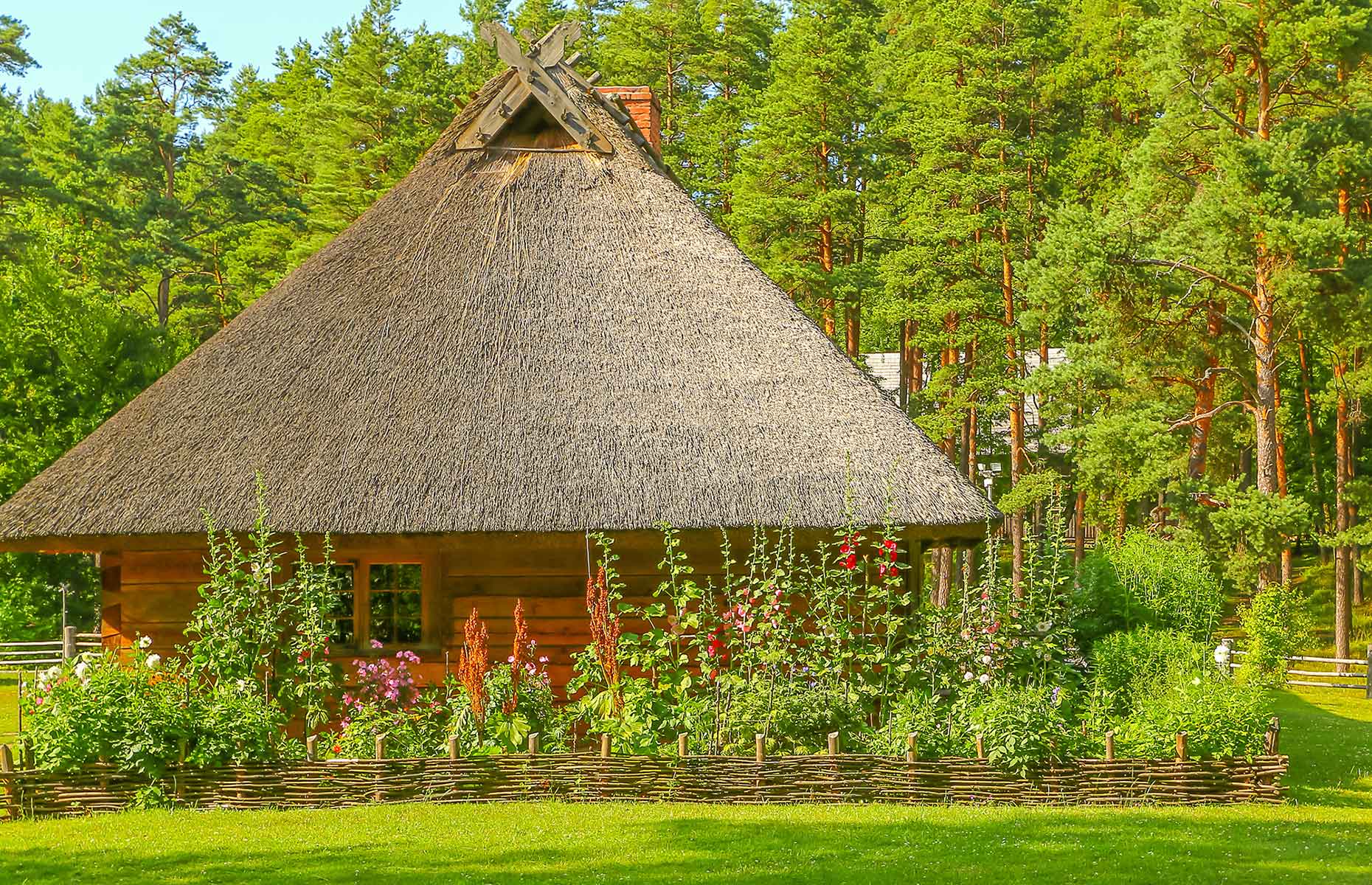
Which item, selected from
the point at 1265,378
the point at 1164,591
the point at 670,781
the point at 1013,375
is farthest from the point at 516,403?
the point at 1013,375

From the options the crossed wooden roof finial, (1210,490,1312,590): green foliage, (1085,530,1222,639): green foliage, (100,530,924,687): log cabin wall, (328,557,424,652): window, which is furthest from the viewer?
(1210,490,1312,590): green foliage

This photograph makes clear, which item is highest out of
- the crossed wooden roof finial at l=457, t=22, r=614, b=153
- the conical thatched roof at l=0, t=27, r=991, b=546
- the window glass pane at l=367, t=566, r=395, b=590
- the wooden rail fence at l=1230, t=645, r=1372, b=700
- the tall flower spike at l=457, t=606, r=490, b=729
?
the crossed wooden roof finial at l=457, t=22, r=614, b=153

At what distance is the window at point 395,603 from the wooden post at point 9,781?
3820mm

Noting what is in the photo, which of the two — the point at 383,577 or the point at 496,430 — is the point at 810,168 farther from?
the point at 496,430

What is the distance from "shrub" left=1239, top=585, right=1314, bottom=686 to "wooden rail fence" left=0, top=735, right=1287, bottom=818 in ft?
33.3

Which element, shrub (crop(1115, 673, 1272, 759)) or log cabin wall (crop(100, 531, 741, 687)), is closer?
shrub (crop(1115, 673, 1272, 759))

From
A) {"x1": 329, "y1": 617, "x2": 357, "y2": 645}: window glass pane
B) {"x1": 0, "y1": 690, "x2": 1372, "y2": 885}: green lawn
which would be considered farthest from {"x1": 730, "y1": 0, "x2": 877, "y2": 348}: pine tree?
{"x1": 0, "y1": 690, "x2": 1372, "y2": 885}: green lawn

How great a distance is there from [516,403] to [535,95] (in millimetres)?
4490

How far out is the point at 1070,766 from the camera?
→ 8.87 metres

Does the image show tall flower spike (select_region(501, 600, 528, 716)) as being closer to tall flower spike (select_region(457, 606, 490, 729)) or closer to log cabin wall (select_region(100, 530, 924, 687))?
tall flower spike (select_region(457, 606, 490, 729))

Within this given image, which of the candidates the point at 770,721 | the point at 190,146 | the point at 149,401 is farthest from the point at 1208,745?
the point at 190,146

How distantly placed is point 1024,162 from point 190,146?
86.4 ft

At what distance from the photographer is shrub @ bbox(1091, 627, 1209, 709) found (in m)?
10.7

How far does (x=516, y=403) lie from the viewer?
1150 centimetres
